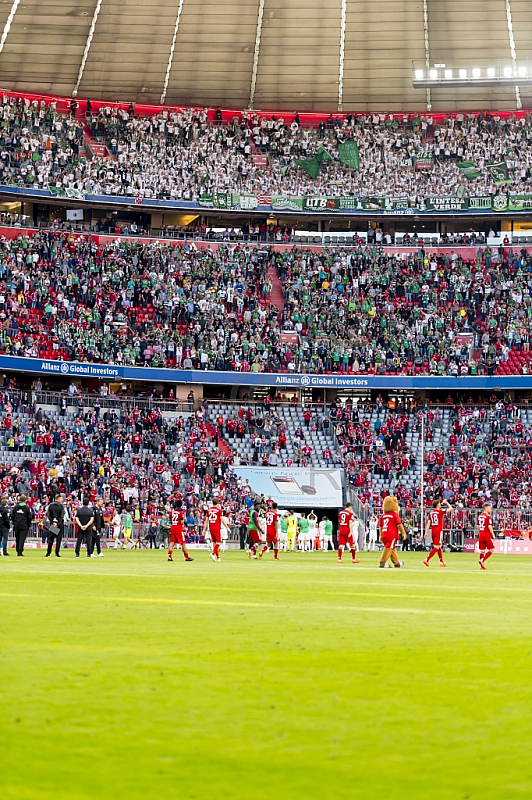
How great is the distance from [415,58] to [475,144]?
7.82m

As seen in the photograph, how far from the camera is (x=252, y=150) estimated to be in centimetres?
7694

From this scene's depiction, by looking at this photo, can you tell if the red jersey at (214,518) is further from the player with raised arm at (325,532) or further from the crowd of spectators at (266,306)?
the crowd of spectators at (266,306)

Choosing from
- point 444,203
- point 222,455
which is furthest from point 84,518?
point 444,203

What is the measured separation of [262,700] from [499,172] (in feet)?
230

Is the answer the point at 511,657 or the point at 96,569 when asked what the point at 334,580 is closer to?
the point at 96,569

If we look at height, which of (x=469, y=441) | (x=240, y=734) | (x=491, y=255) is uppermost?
(x=491, y=255)

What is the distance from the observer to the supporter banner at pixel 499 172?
74.9m

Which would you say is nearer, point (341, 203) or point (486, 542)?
point (486, 542)

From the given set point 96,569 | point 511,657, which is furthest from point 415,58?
point 511,657

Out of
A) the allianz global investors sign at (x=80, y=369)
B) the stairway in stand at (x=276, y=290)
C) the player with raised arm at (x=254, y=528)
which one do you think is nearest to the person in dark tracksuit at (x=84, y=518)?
the player with raised arm at (x=254, y=528)

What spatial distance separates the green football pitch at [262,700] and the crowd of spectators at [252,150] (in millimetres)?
57165

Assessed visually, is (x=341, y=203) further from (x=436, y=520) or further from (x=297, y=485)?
(x=436, y=520)

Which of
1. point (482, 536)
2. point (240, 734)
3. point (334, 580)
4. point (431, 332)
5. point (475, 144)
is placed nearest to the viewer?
point (240, 734)

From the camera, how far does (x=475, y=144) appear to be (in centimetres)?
7638
